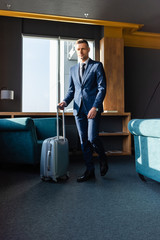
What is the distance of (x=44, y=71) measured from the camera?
5.23m

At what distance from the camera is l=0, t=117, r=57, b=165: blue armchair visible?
2.85 metres

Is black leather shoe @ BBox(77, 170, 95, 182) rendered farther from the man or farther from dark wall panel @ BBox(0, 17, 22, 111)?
dark wall panel @ BBox(0, 17, 22, 111)

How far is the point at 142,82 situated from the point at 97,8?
2050 millimetres

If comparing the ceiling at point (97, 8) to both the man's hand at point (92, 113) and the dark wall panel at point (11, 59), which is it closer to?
the dark wall panel at point (11, 59)

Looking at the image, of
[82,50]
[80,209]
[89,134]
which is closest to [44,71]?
[82,50]

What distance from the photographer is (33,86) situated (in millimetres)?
5008

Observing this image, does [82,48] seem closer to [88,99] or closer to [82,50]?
[82,50]

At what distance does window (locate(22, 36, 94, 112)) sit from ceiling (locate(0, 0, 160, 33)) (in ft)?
2.26

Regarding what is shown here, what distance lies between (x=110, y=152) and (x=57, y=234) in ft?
11.2

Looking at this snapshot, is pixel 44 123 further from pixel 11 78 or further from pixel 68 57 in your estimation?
pixel 68 57

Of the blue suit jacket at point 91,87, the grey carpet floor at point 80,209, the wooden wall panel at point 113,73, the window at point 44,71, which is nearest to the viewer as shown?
the grey carpet floor at point 80,209

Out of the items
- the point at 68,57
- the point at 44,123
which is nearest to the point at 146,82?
the point at 68,57

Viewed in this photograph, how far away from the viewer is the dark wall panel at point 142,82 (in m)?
5.34

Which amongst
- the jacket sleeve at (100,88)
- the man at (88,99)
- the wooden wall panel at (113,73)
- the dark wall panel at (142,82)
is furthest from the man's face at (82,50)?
the dark wall panel at (142,82)
